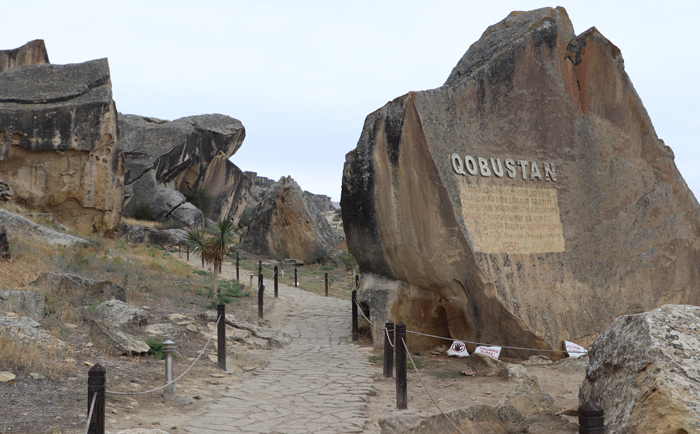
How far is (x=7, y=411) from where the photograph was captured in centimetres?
411

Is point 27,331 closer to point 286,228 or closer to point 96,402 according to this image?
point 96,402

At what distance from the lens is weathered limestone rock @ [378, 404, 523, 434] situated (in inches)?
161

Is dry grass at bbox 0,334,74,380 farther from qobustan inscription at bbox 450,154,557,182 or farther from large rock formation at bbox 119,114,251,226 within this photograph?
large rock formation at bbox 119,114,251,226

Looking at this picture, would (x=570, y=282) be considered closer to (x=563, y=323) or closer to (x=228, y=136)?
(x=563, y=323)

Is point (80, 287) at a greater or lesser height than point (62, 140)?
lesser

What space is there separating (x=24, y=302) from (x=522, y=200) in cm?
742

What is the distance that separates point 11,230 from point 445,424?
42.0ft

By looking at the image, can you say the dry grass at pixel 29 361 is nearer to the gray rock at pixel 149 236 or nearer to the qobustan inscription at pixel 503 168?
the qobustan inscription at pixel 503 168

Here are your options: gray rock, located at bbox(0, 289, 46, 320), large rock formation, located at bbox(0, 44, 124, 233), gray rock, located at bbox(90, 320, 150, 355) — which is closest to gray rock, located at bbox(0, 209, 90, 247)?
large rock formation, located at bbox(0, 44, 124, 233)

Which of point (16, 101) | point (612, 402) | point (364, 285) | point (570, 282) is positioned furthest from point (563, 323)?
point (16, 101)

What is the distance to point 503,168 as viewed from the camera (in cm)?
869

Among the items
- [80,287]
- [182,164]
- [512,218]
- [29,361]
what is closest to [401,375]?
[29,361]

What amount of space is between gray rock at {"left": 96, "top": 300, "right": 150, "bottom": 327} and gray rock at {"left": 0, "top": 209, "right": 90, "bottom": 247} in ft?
21.6

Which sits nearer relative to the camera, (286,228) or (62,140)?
(62,140)
